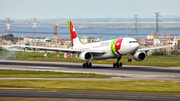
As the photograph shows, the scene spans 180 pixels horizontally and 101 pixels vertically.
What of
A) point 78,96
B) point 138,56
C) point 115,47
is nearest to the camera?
point 78,96

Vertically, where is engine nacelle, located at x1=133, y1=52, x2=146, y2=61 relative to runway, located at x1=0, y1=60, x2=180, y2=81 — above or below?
above

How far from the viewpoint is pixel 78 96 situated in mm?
28672

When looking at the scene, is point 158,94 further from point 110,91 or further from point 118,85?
point 118,85

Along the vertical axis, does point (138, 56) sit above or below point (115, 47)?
below

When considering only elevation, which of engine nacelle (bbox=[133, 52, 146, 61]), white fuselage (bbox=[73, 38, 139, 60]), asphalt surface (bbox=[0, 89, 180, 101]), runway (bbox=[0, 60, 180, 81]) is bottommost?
asphalt surface (bbox=[0, 89, 180, 101])

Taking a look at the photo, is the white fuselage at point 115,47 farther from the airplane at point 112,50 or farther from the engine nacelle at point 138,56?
the engine nacelle at point 138,56

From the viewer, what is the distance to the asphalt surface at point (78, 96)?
1077 inches

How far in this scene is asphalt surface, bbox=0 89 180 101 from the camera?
27344 mm

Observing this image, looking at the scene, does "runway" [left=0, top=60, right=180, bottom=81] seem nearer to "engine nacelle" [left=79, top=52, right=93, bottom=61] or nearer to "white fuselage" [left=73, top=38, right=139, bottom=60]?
"engine nacelle" [left=79, top=52, right=93, bottom=61]

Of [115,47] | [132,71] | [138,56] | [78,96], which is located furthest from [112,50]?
[78,96]

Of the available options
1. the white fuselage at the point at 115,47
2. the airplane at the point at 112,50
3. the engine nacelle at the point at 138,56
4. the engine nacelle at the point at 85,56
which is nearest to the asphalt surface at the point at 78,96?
the white fuselage at the point at 115,47

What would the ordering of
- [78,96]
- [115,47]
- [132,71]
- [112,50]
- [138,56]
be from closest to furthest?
[78,96], [132,71], [115,47], [112,50], [138,56]

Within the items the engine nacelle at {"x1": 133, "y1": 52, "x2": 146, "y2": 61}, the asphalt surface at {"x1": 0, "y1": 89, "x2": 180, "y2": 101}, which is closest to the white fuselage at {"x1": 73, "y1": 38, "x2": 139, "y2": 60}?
the engine nacelle at {"x1": 133, "y1": 52, "x2": 146, "y2": 61}

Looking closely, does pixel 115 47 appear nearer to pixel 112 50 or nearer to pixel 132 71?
pixel 112 50
